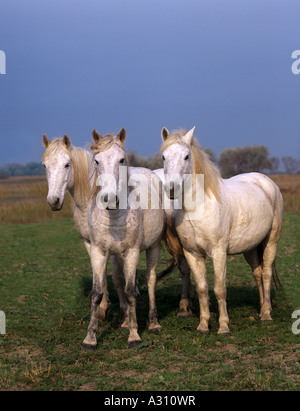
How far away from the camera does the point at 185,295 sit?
24.3 feet

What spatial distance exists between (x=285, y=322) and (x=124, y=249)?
8.58ft

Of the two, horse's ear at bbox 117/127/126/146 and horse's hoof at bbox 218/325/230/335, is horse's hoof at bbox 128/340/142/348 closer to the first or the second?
horse's hoof at bbox 218/325/230/335

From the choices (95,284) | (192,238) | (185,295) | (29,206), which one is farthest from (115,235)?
(29,206)

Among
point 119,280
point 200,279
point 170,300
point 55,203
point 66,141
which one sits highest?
point 66,141

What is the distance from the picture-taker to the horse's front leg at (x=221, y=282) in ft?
20.2

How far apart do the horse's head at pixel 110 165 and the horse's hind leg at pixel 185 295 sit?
228 centimetres

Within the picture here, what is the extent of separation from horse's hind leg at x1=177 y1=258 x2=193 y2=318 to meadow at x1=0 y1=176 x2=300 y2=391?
0.12 metres

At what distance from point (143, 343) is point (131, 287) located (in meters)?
0.70

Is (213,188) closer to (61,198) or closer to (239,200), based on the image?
(239,200)

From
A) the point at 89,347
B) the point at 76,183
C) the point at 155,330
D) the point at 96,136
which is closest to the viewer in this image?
the point at 96,136

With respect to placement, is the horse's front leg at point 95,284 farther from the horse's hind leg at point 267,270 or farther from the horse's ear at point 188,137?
the horse's hind leg at point 267,270

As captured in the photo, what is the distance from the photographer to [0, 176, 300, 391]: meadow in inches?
192

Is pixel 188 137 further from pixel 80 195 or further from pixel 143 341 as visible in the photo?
pixel 143 341

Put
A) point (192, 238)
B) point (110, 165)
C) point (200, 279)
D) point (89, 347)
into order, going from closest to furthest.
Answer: point (110, 165)
point (89, 347)
point (192, 238)
point (200, 279)
